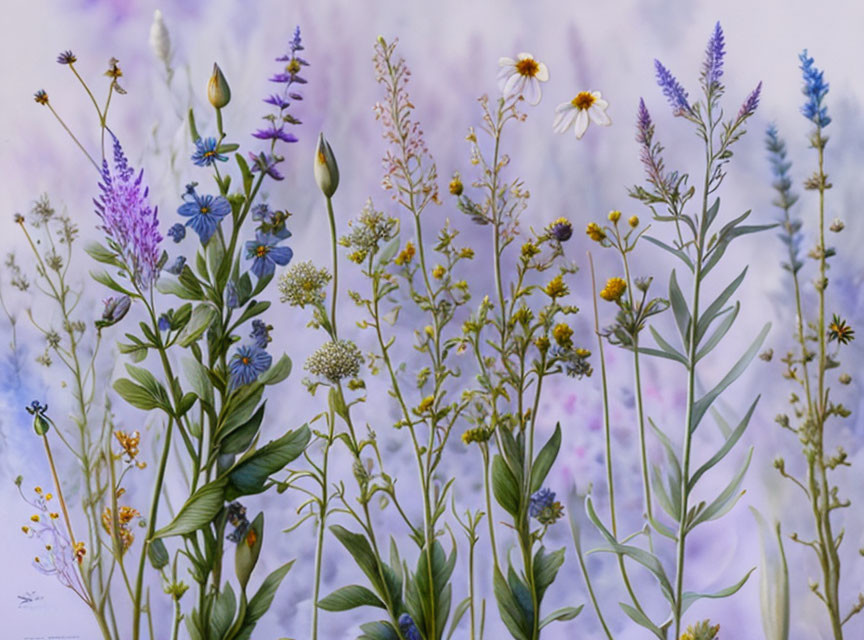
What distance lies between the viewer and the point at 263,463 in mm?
1107

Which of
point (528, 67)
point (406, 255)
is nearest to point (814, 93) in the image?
point (528, 67)

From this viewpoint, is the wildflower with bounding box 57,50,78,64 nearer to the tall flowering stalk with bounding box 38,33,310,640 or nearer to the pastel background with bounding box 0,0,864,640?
the pastel background with bounding box 0,0,864,640

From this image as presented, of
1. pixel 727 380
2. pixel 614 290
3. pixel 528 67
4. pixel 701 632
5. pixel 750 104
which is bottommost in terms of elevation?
pixel 701 632

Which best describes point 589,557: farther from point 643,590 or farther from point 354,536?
point 354,536

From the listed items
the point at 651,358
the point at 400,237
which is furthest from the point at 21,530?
the point at 651,358

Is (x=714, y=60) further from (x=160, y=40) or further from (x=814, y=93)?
(x=160, y=40)

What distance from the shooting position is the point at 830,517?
108cm

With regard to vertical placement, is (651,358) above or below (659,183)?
below

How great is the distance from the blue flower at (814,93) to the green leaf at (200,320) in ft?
2.85

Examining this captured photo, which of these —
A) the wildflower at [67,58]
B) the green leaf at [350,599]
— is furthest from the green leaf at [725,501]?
the wildflower at [67,58]

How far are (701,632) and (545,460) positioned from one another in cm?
32

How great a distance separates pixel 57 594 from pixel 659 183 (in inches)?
42.4

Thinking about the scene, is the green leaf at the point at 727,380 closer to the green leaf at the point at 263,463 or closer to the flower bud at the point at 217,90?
the green leaf at the point at 263,463

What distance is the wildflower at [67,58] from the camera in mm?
1195
